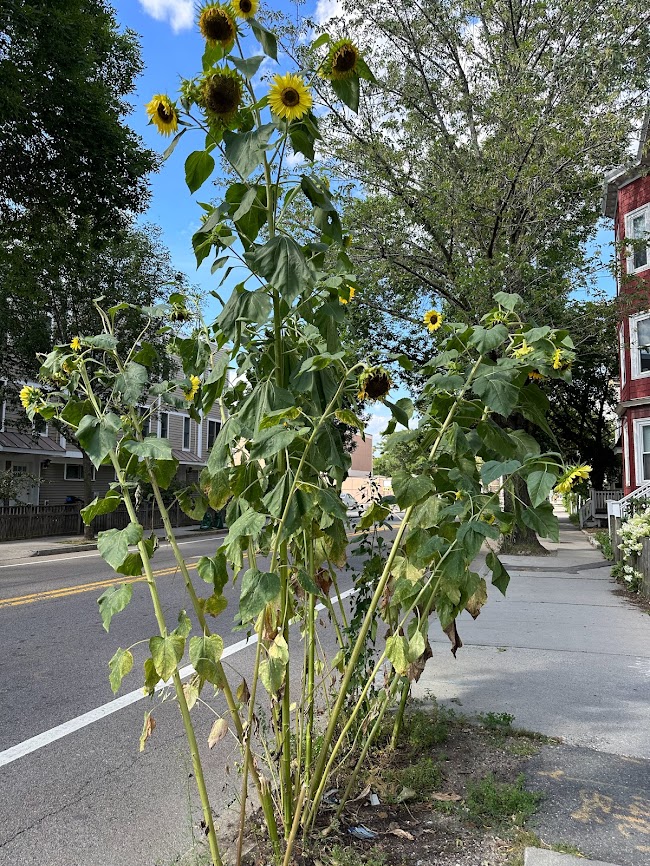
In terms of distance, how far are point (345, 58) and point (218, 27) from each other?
39 cm

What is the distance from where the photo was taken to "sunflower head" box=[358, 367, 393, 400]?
2104mm

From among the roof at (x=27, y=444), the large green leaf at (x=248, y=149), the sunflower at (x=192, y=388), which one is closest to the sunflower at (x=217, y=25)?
the large green leaf at (x=248, y=149)

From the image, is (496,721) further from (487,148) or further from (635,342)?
(635,342)

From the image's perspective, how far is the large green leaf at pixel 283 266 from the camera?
6.28 ft

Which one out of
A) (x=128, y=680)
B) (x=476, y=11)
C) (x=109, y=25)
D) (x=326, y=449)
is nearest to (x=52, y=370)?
(x=326, y=449)

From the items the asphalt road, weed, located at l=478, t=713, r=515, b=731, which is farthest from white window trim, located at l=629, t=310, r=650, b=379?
weed, located at l=478, t=713, r=515, b=731

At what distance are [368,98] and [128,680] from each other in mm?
13382

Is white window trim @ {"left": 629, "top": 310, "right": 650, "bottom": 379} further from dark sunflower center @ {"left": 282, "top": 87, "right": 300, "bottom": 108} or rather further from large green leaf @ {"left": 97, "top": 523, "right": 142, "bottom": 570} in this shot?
large green leaf @ {"left": 97, "top": 523, "right": 142, "bottom": 570}

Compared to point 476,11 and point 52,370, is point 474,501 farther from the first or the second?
point 476,11

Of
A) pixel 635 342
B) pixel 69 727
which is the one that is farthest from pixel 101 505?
pixel 635 342

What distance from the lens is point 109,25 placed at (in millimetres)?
13102

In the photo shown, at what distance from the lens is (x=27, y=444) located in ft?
78.1

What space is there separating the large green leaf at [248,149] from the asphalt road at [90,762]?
6.07 feet

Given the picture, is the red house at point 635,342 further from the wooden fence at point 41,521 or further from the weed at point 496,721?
the weed at point 496,721
